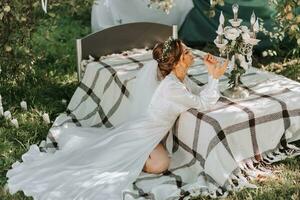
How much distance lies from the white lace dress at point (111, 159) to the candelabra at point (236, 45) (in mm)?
266

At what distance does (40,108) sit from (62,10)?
1829 mm

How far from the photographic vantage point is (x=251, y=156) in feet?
14.6

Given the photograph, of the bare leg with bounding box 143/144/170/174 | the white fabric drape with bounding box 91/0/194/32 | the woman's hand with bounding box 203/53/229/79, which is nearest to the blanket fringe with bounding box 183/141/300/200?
the bare leg with bounding box 143/144/170/174

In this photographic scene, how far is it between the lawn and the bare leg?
574 millimetres

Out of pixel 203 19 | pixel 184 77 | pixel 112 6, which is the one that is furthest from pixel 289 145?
pixel 112 6

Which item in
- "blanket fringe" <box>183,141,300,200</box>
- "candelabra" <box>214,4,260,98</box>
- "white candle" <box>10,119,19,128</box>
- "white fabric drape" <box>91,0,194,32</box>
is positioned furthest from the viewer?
"white fabric drape" <box>91,0,194,32</box>

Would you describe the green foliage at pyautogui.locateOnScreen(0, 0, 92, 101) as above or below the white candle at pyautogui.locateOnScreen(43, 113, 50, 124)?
above

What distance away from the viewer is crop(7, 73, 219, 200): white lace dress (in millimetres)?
4207

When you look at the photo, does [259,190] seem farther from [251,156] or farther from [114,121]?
[114,121]

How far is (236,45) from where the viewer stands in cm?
449

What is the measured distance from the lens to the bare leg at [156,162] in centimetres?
439

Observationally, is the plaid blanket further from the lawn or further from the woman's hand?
the woman's hand

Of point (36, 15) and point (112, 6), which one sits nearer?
point (36, 15)

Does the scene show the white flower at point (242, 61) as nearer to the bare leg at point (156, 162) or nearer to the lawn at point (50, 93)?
the lawn at point (50, 93)
